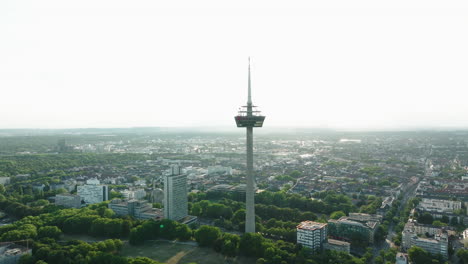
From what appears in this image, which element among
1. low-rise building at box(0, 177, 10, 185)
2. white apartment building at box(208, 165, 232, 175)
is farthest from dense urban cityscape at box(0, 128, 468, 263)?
white apartment building at box(208, 165, 232, 175)

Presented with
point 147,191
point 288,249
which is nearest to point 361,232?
point 288,249

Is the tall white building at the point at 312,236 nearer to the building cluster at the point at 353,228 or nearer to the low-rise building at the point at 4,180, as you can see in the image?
the building cluster at the point at 353,228

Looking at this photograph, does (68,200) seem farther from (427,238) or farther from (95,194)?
(427,238)

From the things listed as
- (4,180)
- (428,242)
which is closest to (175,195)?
(428,242)

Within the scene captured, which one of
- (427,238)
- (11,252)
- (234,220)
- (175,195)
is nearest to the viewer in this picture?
(11,252)

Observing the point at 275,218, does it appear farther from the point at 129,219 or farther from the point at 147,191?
the point at 147,191

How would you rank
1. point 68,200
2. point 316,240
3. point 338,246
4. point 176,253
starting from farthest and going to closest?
point 68,200 → point 316,240 → point 176,253 → point 338,246

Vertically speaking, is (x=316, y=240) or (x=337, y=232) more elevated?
(x=316, y=240)
